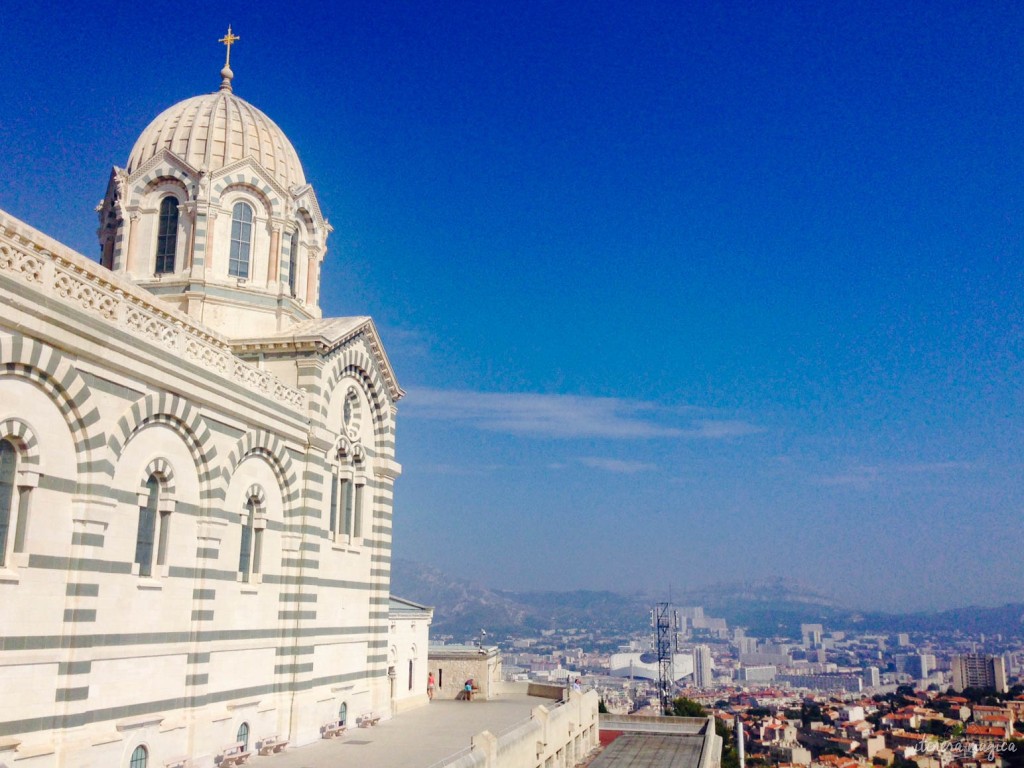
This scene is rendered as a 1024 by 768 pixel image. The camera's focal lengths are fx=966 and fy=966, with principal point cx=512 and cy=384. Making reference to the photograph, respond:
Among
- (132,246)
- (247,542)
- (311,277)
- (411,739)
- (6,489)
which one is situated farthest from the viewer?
(311,277)

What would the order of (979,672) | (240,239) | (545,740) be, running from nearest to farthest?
(545,740) < (240,239) < (979,672)

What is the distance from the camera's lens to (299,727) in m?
24.2

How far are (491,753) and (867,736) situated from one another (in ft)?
295

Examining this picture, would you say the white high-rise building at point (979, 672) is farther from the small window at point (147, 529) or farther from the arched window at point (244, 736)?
the small window at point (147, 529)

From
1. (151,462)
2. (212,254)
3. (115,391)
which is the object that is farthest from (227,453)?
(212,254)

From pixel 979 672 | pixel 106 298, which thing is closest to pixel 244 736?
pixel 106 298

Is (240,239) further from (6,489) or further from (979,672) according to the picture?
(979,672)

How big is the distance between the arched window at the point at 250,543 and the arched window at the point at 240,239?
8.28m

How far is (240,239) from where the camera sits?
29.0 m

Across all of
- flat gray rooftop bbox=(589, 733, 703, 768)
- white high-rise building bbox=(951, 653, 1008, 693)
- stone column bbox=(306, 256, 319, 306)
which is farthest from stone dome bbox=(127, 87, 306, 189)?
white high-rise building bbox=(951, 653, 1008, 693)

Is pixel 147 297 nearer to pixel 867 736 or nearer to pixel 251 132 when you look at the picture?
pixel 251 132

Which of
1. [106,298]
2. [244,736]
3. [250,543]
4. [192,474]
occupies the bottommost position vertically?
[244,736]

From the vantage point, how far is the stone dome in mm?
29453

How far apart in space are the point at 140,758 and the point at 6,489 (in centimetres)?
627
